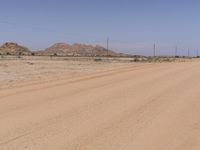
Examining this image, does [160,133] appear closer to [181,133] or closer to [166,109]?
[181,133]

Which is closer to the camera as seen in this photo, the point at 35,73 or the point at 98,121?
the point at 98,121

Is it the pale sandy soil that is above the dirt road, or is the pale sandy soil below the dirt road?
below

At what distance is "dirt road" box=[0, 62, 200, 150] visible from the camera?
6883 millimetres

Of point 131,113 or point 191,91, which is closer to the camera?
point 131,113

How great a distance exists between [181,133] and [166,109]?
3.11 meters

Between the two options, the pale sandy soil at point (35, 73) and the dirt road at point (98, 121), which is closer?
the dirt road at point (98, 121)

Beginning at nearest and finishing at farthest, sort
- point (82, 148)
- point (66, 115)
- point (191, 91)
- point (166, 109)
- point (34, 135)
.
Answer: point (82, 148), point (34, 135), point (66, 115), point (166, 109), point (191, 91)

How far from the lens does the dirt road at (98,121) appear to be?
688 cm

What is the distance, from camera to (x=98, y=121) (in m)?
8.95

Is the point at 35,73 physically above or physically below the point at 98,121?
below

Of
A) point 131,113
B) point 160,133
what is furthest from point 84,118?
point 160,133

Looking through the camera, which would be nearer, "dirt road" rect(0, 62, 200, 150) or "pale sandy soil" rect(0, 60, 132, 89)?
"dirt road" rect(0, 62, 200, 150)

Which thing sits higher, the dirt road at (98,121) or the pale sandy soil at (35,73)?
the dirt road at (98,121)

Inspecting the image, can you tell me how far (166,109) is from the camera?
36.1 ft
